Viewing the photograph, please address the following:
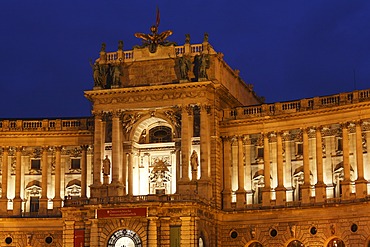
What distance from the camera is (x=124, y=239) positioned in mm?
69188

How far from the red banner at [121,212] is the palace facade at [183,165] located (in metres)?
0.08

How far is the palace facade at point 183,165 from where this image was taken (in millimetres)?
69062

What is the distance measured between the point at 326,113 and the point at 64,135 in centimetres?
2422

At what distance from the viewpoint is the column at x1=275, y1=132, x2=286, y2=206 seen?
7300 cm

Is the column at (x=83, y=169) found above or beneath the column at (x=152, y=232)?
above

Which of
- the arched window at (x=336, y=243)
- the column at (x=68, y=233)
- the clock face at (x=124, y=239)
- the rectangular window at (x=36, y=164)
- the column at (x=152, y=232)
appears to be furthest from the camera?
the rectangular window at (x=36, y=164)

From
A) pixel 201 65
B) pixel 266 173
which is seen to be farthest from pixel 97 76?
pixel 266 173

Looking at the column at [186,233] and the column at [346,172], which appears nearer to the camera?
the column at [186,233]

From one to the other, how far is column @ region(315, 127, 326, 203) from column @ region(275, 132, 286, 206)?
3.29m

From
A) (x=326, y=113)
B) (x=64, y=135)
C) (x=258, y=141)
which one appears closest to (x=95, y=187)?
(x=64, y=135)

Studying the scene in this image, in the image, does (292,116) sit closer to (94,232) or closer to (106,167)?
(106,167)

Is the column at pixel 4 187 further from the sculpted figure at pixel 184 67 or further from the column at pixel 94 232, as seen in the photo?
the sculpted figure at pixel 184 67

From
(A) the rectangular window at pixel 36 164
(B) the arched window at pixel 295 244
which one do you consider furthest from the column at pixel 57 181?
(B) the arched window at pixel 295 244

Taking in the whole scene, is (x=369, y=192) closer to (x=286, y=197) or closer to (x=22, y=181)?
(x=286, y=197)
